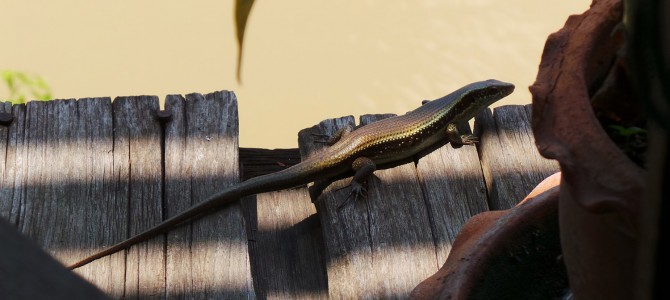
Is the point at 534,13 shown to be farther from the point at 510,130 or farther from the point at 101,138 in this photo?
the point at 101,138

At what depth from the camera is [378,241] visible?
2.55 meters

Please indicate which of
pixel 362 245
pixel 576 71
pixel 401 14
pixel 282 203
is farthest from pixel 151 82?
pixel 576 71

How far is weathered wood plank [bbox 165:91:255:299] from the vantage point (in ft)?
7.86

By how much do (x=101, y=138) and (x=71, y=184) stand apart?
0.66 feet

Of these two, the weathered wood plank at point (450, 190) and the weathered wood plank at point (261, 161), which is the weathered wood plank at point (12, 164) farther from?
the weathered wood plank at point (450, 190)

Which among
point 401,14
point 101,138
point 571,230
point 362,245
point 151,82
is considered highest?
point 401,14

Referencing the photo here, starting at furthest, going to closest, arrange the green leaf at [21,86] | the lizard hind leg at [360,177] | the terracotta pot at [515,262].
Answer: the green leaf at [21,86]
the lizard hind leg at [360,177]
the terracotta pot at [515,262]

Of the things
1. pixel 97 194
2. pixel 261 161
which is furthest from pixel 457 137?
pixel 97 194

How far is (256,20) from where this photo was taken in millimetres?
7188

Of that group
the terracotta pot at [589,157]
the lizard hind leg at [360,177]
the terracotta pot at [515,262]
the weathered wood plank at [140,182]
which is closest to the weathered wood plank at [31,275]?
the terracotta pot at [589,157]

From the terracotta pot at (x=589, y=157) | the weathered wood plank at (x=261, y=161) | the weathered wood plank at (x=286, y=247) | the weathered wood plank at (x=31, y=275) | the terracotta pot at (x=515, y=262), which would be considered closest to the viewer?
the weathered wood plank at (x=31, y=275)

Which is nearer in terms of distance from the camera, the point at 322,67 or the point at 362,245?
the point at 362,245

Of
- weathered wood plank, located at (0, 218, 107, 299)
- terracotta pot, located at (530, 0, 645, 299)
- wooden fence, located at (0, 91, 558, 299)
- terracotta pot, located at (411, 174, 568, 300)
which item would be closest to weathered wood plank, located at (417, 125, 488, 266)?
wooden fence, located at (0, 91, 558, 299)

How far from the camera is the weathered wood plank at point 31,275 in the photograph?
471 mm
